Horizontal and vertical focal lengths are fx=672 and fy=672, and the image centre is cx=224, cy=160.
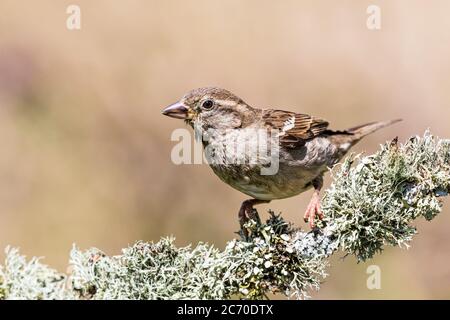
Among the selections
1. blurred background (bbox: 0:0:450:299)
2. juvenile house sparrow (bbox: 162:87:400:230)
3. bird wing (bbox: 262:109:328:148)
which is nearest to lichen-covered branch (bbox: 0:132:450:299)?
juvenile house sparrow (bbox: 162:87:400:230)

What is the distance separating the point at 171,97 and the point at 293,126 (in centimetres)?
183

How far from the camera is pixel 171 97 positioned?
22.4 feet

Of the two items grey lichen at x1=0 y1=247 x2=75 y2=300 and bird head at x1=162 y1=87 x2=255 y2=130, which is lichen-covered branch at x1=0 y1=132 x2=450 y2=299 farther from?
bird head at x1=162 y1=87 x2=255 y2=130

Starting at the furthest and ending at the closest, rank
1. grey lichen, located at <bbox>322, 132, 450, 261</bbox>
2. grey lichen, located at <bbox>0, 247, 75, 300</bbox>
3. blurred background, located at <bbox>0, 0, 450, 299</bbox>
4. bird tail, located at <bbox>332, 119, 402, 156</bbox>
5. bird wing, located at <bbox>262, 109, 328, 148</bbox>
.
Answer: blurred background, located at <bbox>0, 0, 450, 299</bbox>
bird tail, located at <bbox>332, 119, 402, 156</bbox>
bird wing, located at <bbox>262, 109, 328, 148</bbox>
grey lichen, located at <bbox>322, 132, 450, 261</bbox>
grey lichen, located at <bbox>0, 247, 75, 300</bbox>

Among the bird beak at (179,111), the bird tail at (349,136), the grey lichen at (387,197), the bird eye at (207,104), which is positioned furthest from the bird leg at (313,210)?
the bird beak at (179,111)

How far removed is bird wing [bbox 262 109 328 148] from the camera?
Answer: 524cm

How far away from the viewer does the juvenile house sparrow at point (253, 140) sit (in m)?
4.87

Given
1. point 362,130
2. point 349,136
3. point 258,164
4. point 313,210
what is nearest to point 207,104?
point 258,164

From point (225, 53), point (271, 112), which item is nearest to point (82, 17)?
point (225, 53)

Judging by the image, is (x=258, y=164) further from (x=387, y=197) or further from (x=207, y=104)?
(x=387, y=197)

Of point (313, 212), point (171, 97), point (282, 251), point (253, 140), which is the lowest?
point (282, 251)

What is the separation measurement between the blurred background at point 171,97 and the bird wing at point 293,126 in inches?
45.5

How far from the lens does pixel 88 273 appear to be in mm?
3361
